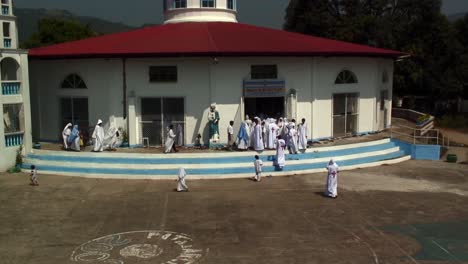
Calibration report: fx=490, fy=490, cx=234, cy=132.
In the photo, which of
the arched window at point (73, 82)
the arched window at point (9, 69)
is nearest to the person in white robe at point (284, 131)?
the arched window at point (73, 82)

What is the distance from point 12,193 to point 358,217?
10.5m

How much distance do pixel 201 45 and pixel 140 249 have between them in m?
11.7

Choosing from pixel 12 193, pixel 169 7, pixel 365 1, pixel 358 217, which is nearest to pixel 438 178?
pixel 358 217

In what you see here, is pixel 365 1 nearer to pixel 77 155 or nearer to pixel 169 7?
pixel 169 7

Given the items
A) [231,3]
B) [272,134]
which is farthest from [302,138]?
[231,3]

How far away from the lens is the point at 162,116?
20.6 m

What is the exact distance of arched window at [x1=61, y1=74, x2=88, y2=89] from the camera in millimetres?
21156

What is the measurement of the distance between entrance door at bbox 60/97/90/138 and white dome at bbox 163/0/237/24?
7626 mm

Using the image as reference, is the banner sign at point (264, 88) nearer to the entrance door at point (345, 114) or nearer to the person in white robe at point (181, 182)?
the entrance door at point (345, 114)

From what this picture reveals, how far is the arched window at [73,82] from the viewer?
2116cm

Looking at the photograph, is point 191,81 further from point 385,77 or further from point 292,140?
point 385,77

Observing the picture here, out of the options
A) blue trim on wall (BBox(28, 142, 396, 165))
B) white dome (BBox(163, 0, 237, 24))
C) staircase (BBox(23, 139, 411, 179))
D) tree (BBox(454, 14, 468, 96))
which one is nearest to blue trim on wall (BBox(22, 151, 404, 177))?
staircase (BBox(23, 139, 411, 179))

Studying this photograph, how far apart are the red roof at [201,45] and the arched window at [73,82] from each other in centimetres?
116

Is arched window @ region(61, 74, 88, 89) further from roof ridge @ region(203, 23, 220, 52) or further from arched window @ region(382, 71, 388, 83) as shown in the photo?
arched window @ region(382, 71, 388, 83)
